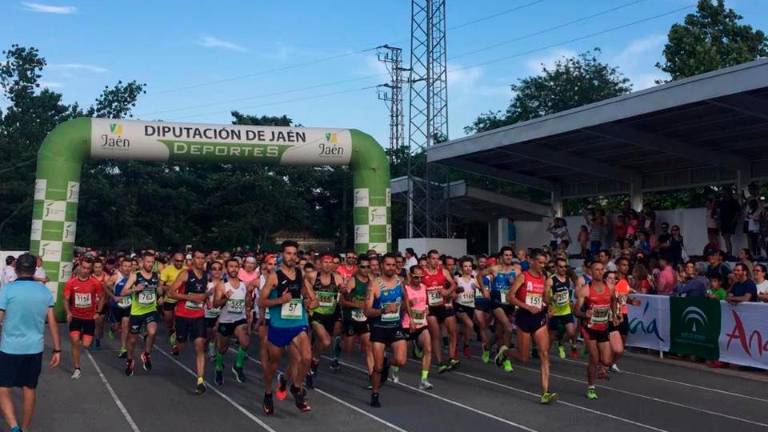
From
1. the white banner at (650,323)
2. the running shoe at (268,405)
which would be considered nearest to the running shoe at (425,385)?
the running shoe at (268,405)

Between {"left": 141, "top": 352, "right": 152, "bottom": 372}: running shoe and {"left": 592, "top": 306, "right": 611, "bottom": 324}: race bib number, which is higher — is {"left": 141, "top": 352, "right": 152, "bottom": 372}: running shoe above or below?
below

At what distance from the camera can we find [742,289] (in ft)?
43.9

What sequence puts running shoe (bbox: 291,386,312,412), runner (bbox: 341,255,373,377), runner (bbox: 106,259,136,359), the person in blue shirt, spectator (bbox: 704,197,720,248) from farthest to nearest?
spectator (bbox: 704,197,720,248) → runner (bbox: 106,259,136,359) → runner (bbox: 341,255,373,377) → running shoe (bbox: 291,386,312,412) → the person in blue shirt

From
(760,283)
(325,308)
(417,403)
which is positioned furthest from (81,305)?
(760,283)

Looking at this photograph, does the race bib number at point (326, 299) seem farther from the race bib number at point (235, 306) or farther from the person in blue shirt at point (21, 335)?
the person in blue shirt at point (21, 335)

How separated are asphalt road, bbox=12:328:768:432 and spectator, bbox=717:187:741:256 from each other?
8.29 metres

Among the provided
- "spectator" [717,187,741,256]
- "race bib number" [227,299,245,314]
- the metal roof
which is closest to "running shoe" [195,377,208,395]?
"race bib number" [227,299,245,314]

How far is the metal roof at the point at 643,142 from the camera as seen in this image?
1619 cm

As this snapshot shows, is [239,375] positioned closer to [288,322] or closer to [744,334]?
[288,322]

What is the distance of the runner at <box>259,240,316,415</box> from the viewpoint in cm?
939

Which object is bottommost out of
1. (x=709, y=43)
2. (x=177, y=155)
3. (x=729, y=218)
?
(x=729, y=218)

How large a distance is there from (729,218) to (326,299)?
→ 1260 cm

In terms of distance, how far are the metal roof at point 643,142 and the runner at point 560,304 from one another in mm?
5408

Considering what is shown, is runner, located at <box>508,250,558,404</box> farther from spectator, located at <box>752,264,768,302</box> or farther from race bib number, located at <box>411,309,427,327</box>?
spectator, located at <box>752,264,768,302</box>
